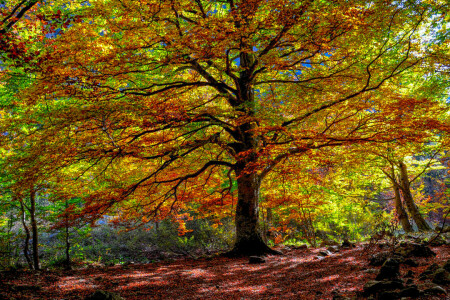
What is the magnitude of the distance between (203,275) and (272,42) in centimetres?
534

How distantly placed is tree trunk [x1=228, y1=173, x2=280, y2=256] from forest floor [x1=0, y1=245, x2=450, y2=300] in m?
1.24

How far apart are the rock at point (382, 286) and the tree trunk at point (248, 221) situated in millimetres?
4988

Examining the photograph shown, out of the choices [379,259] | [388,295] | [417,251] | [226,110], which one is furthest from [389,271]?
[226,110]

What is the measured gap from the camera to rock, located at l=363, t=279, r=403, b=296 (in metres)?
2.55

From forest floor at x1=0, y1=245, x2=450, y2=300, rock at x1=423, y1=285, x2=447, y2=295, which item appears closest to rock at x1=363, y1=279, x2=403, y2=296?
forest floor at x1=0, y1=245, x2=450, y2=300

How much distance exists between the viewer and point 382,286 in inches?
104

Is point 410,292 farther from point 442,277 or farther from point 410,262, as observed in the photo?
point 410,262

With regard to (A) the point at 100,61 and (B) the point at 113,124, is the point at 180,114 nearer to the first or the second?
(B) the point at 113,124

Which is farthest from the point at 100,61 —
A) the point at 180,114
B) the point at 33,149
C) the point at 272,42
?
the point at 272,42

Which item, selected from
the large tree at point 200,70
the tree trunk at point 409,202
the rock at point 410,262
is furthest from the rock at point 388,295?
the tree trunk at point 409,202

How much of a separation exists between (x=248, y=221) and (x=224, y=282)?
9.85 ft

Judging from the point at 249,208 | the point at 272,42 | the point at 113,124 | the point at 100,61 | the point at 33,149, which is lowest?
the point at 249,208

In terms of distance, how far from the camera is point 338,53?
646 cm

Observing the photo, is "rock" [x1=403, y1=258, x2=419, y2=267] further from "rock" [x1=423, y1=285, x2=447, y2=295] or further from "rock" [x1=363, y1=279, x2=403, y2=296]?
"rock" [x1=423, y1=285, x2=447, y2=295]
